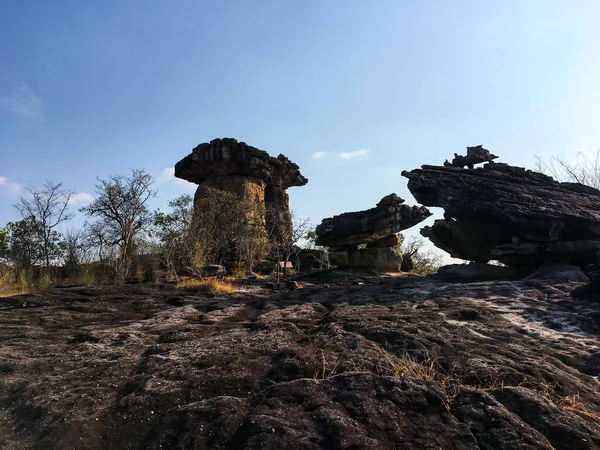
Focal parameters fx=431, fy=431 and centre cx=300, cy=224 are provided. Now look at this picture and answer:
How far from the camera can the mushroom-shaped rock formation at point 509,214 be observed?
413 inches

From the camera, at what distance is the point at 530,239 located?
1072 centimetres

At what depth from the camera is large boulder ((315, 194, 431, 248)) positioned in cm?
1648

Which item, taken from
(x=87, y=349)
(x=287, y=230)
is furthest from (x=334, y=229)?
(x=87, y=349)

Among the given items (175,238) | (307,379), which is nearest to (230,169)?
(175,238)

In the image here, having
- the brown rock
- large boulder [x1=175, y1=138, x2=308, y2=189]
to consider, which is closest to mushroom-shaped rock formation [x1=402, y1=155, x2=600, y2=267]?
the brown rock

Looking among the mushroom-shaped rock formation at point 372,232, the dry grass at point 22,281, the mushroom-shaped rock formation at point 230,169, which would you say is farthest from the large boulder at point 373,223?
the dry grass at point 22,281

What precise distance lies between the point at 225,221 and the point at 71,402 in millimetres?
16296

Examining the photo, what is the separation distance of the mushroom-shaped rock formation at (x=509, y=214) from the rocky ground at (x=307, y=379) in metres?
4.26

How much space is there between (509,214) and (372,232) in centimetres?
642

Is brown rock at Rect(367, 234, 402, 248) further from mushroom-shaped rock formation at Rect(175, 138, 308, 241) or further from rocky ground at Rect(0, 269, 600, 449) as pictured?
rocky ground at Rect(0, 269, 600, 449)

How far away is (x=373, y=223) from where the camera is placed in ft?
53.9

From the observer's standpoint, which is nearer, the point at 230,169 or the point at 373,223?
the point at 373,223

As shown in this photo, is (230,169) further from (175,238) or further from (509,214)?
(509,214)

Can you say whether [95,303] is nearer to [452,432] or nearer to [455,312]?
[455,312]
